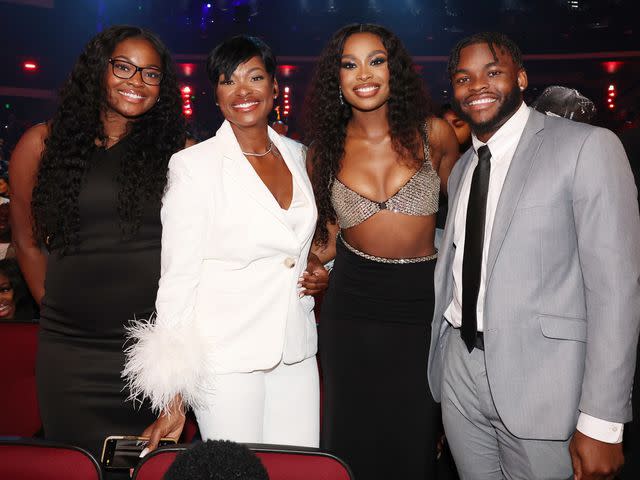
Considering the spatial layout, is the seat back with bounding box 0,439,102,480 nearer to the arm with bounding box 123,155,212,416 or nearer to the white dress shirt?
the arm with bounding box 123,155,212,416

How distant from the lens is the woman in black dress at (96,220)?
6.97ft

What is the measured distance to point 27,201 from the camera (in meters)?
2.25

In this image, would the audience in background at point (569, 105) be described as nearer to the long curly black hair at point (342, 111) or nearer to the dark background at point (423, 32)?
the long curly black hair at point (342, 111)

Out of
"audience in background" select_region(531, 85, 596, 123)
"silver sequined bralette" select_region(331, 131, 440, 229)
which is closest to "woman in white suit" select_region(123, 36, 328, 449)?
"silver sequined bralette" select_region(331, 131, 440, 229)

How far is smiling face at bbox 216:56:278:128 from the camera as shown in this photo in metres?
2.14

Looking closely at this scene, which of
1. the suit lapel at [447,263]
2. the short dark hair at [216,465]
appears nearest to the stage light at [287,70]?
the suit lapel at [447,263]

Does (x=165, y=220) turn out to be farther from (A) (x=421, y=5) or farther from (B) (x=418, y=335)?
(A) (x=421, y=5)

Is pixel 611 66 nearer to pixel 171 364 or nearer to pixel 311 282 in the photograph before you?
pixel 311 282

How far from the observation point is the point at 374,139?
266cm

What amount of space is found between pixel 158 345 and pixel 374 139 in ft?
4.19

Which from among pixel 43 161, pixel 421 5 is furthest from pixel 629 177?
pixel 421 5

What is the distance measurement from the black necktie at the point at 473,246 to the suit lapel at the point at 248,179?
1.87 feet

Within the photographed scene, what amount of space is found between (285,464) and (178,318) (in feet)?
2.09

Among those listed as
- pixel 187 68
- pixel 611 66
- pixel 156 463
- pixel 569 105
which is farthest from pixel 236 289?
pixel 611 66
